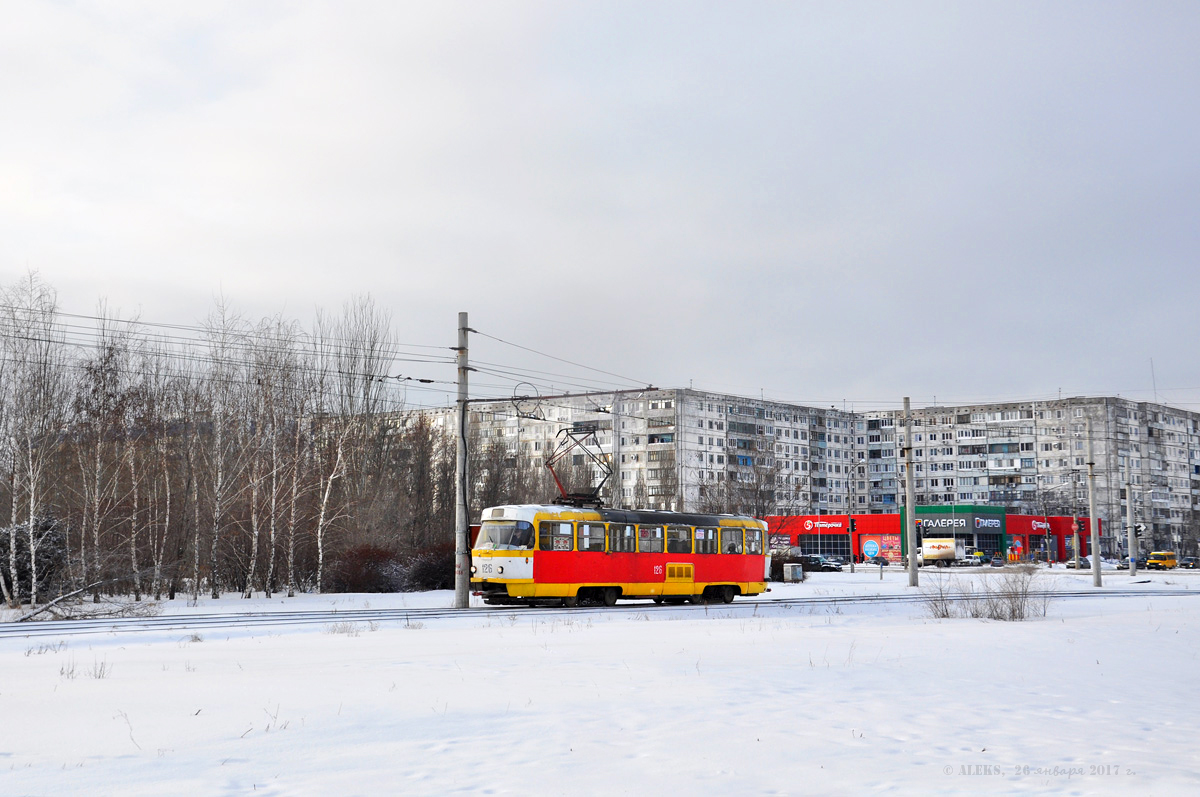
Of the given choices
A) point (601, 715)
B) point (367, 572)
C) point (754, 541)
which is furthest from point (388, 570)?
point (601, 715)

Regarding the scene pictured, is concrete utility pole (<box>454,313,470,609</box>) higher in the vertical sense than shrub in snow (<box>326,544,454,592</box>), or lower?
higher

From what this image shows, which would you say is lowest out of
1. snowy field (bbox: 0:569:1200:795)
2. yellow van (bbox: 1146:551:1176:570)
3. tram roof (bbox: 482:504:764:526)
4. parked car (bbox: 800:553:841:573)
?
yellow van (bbox: 1146:551:1176:570)

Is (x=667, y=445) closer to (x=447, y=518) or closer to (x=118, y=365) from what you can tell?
(x=447, y=518)

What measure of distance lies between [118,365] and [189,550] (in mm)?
8559

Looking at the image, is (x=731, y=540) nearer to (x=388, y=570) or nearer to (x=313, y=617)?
(x=388, y=570)

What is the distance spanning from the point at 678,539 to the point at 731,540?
8.58ft

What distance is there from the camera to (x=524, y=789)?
7.17 metres

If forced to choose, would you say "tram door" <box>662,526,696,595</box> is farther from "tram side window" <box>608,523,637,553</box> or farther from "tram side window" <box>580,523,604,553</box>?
"tram side window" <box>580,523,604,553</box>

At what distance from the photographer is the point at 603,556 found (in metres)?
29.8

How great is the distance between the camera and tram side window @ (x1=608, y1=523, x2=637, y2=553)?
3014 centimetres

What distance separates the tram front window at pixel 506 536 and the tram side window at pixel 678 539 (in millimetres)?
4946

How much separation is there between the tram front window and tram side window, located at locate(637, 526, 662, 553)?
371 cm

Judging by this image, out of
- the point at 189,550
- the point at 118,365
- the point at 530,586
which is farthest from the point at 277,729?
the point at 118,365

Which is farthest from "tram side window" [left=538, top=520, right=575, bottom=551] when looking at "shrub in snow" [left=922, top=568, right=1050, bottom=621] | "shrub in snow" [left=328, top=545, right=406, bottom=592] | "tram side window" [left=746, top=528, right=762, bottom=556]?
"shrub in snow" [left=328, top=545, right=406, bottom=592]
